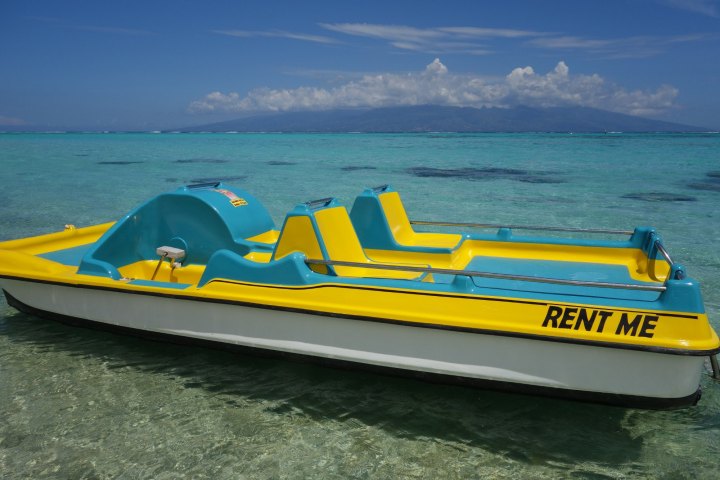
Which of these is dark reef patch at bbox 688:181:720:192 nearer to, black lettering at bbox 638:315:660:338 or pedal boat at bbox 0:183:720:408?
pedal boat at bbox 0:183:720:408

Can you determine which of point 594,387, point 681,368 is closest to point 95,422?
point 594,387

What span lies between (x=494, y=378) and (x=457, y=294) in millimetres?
607

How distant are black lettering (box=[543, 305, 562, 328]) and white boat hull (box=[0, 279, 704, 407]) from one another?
12cm

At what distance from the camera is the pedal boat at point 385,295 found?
3.42 meters

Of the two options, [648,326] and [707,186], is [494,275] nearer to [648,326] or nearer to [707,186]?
[648,326]

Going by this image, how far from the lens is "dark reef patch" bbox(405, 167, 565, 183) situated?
23.1 meters

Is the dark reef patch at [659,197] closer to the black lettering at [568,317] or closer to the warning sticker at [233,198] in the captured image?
the warning sticker at [233,198]

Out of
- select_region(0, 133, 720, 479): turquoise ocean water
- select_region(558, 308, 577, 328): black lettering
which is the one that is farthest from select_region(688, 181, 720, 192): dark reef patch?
select_region(558, 308, 577, 328): black lettering

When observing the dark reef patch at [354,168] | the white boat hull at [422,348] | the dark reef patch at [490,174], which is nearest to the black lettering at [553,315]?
the white boat hull at [422,348]

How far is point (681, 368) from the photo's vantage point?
10.9ft

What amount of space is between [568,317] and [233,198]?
138 inches

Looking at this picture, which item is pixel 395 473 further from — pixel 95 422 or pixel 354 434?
pixel 95 422

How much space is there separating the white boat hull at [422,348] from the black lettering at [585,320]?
12 cm

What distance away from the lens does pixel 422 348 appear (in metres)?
3.88
